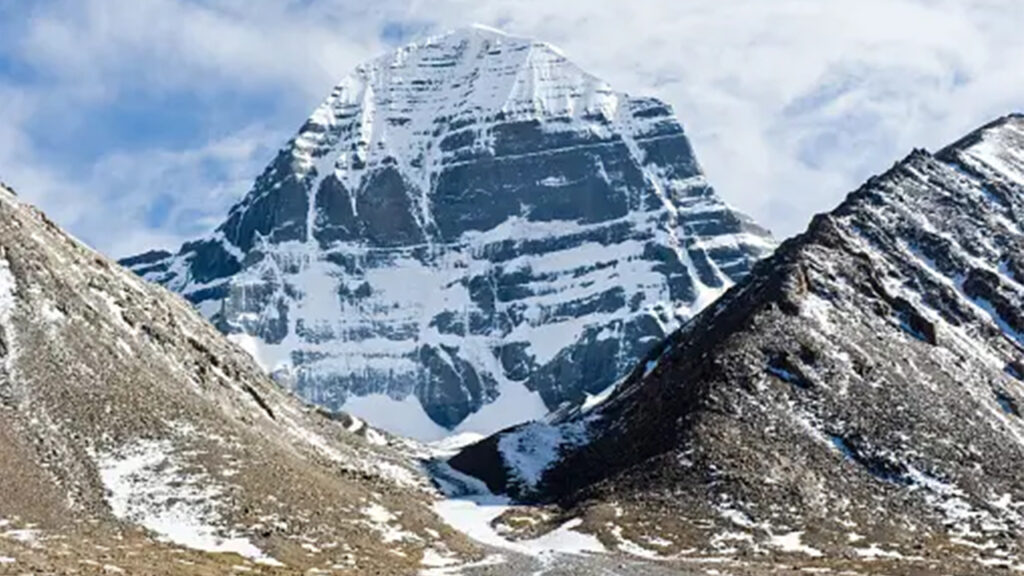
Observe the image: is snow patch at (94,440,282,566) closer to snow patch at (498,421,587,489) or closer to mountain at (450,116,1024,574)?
mountain at (450,116,1024,574)

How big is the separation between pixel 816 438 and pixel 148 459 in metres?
67.4

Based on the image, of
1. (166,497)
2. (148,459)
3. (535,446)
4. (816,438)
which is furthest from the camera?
(535,446)

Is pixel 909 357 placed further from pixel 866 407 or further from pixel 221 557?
pixel 221 557

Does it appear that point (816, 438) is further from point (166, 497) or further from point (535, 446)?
point (166, 497)

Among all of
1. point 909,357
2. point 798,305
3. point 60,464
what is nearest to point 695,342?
point 798,305

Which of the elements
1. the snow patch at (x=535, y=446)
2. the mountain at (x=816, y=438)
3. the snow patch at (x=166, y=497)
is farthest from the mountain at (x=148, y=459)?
the mountain at (x=816, y=438)

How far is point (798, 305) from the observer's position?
583 feet

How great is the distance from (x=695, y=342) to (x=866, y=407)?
30945 mm

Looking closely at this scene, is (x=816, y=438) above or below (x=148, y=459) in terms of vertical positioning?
above

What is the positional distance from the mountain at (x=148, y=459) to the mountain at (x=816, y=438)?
18.5 m

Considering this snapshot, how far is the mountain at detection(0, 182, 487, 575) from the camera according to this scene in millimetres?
109688

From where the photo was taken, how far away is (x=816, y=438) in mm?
153625

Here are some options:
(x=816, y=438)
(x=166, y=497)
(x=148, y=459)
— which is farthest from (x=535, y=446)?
(x=166, y=497)

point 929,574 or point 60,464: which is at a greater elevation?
point 60,464
